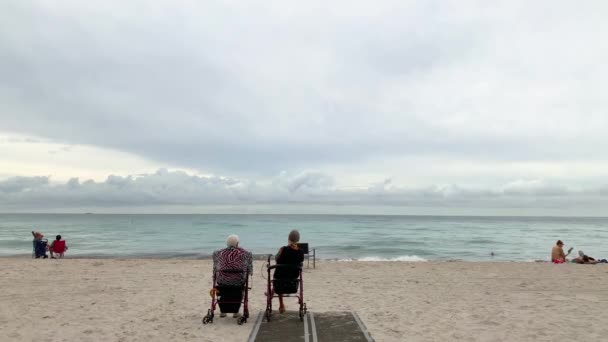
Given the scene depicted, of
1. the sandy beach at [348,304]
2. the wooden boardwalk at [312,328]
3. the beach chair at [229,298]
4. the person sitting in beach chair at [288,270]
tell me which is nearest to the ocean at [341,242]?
the sandy beach at [348,304]

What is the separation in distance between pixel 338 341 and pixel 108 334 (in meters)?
3.41

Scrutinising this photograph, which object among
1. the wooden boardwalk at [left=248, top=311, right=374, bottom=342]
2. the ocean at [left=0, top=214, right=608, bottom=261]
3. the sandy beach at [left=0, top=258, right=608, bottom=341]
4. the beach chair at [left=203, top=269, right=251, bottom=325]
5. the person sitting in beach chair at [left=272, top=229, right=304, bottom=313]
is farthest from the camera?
the ocean at [left=0, top=214, right=608, bottom=261]

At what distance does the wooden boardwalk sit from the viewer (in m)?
5.97

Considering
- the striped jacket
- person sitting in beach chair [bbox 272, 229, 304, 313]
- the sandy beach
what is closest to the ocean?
the sandy beach

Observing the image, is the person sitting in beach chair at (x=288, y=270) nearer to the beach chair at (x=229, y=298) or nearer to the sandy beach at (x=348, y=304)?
the beach chair at (x=229, y=298)

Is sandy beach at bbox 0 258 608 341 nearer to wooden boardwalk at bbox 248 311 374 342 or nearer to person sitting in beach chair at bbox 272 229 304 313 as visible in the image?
wooden boardwalk at bbox 248 311 374 342

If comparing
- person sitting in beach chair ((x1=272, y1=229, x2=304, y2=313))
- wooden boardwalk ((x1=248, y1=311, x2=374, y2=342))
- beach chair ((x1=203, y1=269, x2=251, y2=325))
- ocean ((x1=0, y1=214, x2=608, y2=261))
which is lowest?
ocean ((x1=0, y1=214, x2=608, y2=261))

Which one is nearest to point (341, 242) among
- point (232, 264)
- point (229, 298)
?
point (229, 298)

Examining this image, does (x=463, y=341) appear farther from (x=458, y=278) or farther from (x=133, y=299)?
(x=458, y=278)

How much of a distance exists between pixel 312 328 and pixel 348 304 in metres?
2.55

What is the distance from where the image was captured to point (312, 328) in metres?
6.52

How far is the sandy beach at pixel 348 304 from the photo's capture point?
654cm

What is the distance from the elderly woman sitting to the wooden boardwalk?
559mm

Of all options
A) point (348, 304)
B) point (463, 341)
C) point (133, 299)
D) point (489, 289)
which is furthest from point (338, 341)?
point (489, 289)
